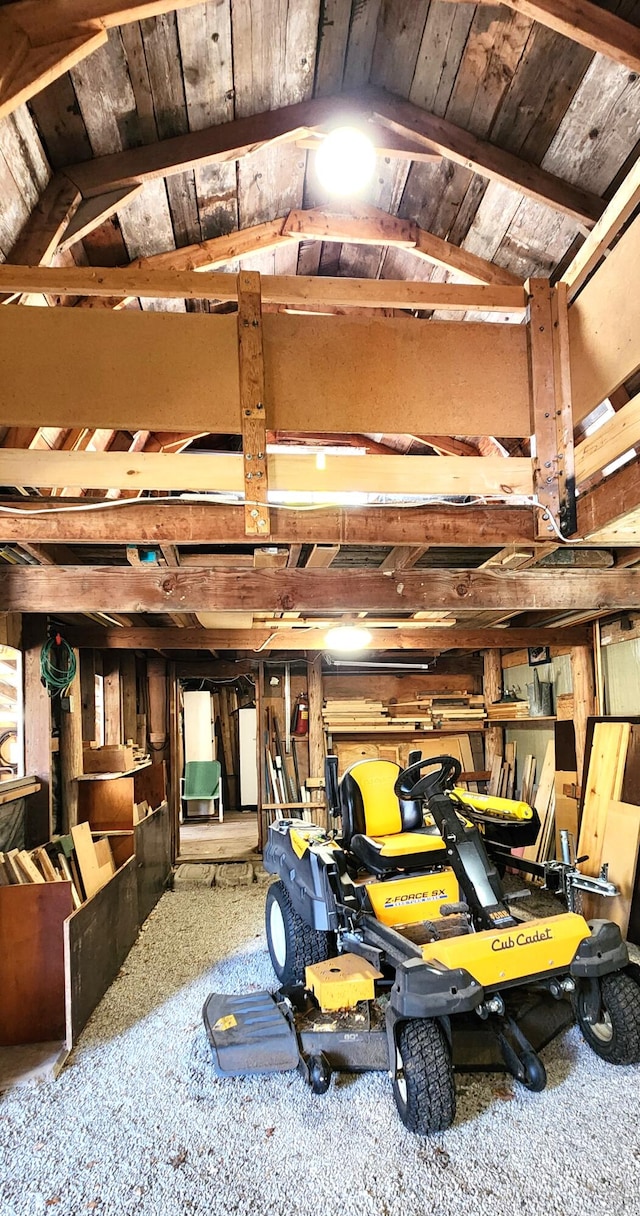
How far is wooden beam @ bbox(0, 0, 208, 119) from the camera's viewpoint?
1.92 metres

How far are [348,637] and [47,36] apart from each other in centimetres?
431

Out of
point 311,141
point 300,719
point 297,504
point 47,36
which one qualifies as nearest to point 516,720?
point 300,719

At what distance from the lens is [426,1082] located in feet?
8.24

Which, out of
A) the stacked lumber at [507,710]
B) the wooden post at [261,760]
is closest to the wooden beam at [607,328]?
the stacked lumber at [507,710]

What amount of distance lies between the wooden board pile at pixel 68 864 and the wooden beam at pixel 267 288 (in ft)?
9.71

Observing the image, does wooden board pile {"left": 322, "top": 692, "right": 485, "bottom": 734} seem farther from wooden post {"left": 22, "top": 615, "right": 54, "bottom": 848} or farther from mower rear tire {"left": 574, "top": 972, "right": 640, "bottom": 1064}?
mower rear tire {"left": 574, "top": 972, "right": 640, "bottom": 1064}

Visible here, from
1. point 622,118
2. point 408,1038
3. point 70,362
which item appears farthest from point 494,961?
point 622,118

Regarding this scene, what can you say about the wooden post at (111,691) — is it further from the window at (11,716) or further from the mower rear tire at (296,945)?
the mower rear tire at (296,945)

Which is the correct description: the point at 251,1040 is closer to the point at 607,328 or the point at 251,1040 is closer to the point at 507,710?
the point at 607,328

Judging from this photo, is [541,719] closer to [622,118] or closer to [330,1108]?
[330,1108]

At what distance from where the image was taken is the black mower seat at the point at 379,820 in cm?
369

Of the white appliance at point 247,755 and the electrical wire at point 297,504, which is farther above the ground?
the electrical wire at point 297,504

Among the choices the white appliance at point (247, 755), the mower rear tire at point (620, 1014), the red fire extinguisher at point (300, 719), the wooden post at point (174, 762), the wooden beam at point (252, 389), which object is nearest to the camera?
the wooden beam at point (252, 389)

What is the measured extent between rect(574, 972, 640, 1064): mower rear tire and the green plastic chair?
794 cm
